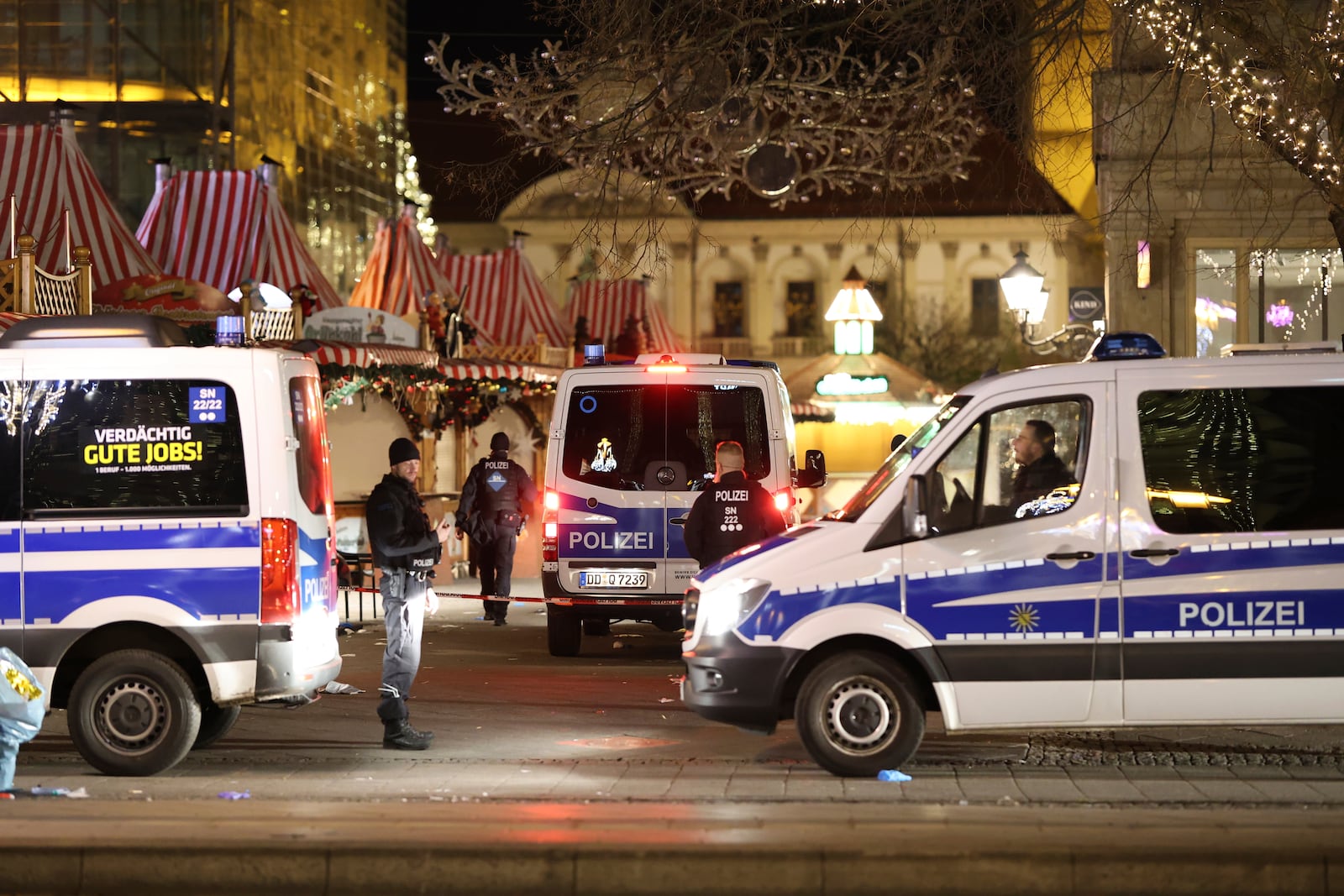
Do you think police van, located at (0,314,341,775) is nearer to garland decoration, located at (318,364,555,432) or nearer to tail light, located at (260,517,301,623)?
tail light, located at (260,517,301,623)

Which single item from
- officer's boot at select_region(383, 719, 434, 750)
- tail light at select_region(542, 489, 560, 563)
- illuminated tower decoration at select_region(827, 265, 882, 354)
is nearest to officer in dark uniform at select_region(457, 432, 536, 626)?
tail light at select_region(542, 489, 560, 563)

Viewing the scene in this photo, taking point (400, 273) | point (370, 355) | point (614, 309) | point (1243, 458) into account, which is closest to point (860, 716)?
point (1243, 458)

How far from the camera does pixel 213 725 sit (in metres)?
10.6

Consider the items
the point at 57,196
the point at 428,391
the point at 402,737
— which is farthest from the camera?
the point at 428,391

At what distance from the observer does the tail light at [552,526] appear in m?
15.0

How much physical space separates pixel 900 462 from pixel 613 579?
5.88 metres

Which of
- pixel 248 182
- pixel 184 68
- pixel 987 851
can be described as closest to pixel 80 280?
pixel 248 182

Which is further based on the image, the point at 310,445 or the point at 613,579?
the point at 613,579

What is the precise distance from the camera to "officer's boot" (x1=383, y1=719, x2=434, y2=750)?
34.2ft

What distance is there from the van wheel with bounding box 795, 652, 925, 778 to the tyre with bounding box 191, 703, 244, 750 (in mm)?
3511

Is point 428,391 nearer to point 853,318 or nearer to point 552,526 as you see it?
point 853,318

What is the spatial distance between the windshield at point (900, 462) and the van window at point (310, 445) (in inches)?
108

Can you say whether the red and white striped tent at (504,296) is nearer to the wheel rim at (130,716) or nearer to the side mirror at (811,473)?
the side mirror at (811,473)

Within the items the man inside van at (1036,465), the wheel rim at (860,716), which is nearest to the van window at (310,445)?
the wheel rim at (860,716)
